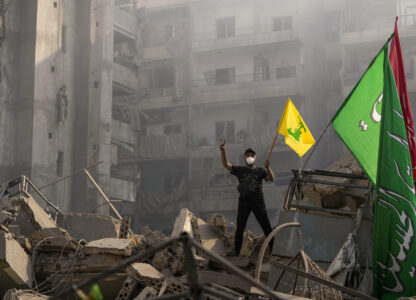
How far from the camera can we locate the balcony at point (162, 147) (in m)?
43.9

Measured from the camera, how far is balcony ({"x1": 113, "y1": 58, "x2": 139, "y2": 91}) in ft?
140

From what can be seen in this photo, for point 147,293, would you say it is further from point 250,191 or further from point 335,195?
point 335,195

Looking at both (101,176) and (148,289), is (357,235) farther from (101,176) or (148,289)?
(101,176)

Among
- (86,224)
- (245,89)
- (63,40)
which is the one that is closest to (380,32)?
(245,89)

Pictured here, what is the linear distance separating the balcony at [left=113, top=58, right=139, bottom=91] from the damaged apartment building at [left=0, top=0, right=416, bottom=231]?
102 millimetres

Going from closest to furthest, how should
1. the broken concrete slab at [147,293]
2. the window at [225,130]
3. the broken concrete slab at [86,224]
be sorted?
the broken concrete slab at [147,293], the broken concrete slab at [86,224], the window at [225,130]

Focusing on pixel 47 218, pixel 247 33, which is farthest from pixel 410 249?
pixel 247 33

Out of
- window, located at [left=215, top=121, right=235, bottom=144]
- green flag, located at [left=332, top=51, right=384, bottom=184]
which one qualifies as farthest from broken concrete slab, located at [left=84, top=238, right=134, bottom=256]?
window, located at [left=215, top=121, right=235, bottom=144]

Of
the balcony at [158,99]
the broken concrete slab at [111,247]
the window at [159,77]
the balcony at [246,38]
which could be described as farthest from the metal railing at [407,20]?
the broken concrete slab at [111,247]

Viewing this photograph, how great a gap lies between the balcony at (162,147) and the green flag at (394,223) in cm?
3430

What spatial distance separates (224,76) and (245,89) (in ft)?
7.96

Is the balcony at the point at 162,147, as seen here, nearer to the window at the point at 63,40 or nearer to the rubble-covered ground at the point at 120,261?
the window at the point at 63,40

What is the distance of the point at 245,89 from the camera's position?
142ft

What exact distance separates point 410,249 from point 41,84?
27569 mm
